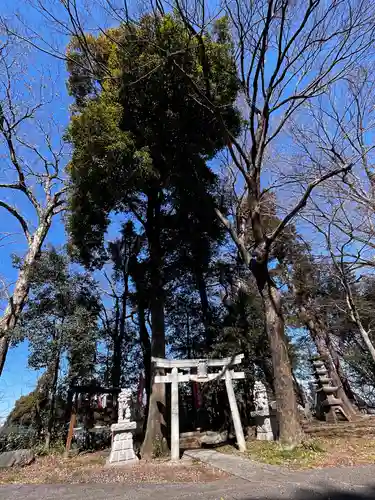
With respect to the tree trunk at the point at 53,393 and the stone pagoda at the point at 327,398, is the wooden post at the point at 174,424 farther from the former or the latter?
the stone pagoda at the point at 327,398

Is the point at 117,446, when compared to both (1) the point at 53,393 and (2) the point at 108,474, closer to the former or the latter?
(2) the point at 108,474

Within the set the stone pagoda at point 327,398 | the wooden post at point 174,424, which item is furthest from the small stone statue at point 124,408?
the stone pagoda at point 327,398

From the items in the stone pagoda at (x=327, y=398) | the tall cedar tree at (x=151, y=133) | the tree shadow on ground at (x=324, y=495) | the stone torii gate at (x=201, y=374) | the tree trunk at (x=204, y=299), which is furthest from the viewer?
the tree trunk at (x=204, y=299)

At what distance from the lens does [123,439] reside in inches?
255

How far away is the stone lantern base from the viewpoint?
6.23 meters

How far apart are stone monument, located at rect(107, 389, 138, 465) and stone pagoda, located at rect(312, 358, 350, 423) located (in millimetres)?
5735

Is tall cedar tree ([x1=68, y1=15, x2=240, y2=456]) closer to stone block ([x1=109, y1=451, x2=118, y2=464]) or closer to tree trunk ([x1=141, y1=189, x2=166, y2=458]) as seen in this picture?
tree trunk ([x1=141, y1=189, x2=166, y2=458])

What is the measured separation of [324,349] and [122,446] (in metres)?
8.11

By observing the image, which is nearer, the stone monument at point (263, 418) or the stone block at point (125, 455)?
the stone block at point (125, 455)

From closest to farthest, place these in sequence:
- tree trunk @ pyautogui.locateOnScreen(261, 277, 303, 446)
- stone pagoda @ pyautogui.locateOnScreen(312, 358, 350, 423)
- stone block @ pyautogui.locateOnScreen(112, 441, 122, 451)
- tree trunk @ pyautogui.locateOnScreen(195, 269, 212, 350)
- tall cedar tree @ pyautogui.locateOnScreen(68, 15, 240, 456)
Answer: tree trunk @ pyautogui.locateOnScreen(261, 277, 303, 446) < stone block @ pyautogui.locateOnScreen(112, 441, 122, 451) < tall cedar tree @ pyautogui.locateOnScreen(68, 15, 240, 456) < stone pagoda @ pyautogui.locateOnScreen(312, 358, 350, 423) < tree trunk @ pyautogui.locateOnScreen(195, 269, 212, 350)

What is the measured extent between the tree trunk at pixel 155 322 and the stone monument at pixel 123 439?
795 mm

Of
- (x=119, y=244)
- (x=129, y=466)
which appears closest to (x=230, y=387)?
(x=129, y=466)

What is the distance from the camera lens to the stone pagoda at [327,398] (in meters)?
8.73

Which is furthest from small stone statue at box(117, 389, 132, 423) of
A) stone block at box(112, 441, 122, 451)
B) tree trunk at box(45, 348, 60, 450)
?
tree trunk at box(45, 348, 60, 450)
